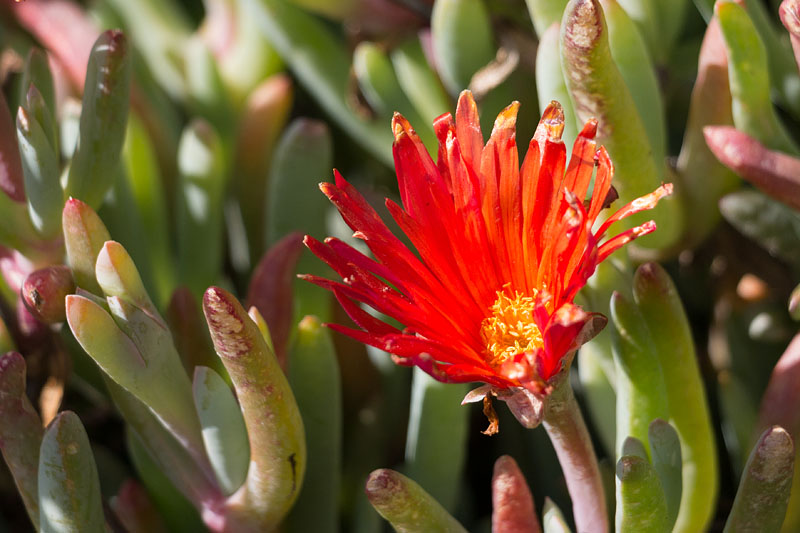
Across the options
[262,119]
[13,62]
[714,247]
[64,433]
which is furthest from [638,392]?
[13,62]

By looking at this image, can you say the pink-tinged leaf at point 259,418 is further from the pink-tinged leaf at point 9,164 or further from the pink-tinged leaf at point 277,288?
the pink-tinged leaf at point 9,164

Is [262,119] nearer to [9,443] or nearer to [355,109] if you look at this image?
[355,109]

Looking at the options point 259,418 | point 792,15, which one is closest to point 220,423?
point 259,418

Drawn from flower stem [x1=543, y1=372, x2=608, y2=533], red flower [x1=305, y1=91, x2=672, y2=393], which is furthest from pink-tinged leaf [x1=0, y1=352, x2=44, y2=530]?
flower stem [x1=543, y1=372, x2=608, y2=533]

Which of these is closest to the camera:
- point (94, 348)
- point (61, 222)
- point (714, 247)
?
point (94, 348)

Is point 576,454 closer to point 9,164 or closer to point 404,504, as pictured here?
point 404,504

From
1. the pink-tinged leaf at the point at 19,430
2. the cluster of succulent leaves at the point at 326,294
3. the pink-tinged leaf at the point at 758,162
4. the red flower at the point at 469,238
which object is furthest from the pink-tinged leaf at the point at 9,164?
the pink-tinged leaf at the point at 758,162
